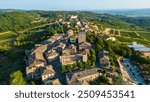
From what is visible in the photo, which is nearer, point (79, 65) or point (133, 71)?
point (79, 65)

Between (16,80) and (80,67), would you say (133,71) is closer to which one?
(80,67)

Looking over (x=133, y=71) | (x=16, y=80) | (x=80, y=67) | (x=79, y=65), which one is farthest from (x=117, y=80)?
(x=16, y=80)

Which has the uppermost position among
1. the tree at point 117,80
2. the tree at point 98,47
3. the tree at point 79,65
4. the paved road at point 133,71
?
the tree at point 98,47

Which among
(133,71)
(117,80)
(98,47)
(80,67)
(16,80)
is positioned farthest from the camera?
(98,47)

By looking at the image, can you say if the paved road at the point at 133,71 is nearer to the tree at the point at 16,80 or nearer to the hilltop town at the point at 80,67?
the hilltop town at the point at 80,67

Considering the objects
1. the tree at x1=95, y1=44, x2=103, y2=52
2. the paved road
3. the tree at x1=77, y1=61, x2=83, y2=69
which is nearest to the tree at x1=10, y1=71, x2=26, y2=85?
the tree at x1=77, y1=61, x2=83, y2=69

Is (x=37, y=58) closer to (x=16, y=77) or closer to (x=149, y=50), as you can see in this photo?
(x=16, y=77)

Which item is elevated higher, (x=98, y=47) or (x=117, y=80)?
(x=98, y=47)

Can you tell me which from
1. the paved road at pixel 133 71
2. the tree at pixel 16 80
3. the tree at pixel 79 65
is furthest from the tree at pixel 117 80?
the tree at pixel 16 80

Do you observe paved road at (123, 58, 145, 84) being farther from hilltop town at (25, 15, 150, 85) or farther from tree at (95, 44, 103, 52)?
tree at (95, 44, 103, 52)
